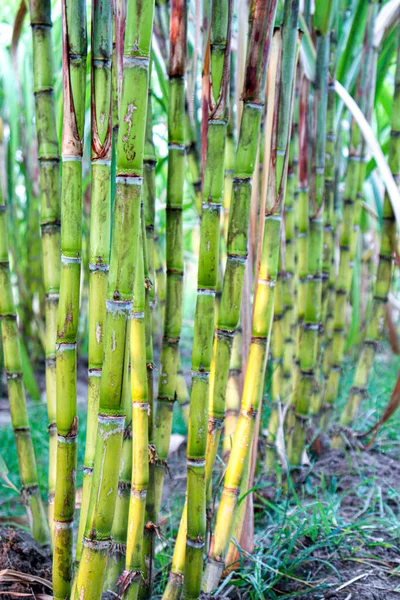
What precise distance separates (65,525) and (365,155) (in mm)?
929

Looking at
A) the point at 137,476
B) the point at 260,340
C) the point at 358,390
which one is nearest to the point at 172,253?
the point at 260,340

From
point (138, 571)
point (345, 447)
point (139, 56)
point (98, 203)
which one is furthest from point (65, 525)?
point (345, 447)

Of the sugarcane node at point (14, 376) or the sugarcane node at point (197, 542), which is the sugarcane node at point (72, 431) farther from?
the sugarcane node at point (14, 376)

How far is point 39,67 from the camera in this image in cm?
69

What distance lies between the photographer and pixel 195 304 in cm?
80

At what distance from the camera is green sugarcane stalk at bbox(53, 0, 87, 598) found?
561mm

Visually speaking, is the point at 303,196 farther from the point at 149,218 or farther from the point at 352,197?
the point at 149,218

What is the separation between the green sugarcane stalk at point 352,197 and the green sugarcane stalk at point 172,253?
1.82 feet

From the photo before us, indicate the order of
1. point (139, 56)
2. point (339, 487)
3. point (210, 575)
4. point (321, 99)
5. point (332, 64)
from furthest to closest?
point (339, 487) < point (332, 64) < point (321, 99) < point (210, 575) < point (139, 56)

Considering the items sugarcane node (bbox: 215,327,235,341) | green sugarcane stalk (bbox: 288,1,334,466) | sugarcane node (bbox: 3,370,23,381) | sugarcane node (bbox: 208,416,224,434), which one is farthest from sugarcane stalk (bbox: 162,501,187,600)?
green sugarcane stalk (bbox: 288,1,334,466)

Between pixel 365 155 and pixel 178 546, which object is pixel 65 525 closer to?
pixel 178 546

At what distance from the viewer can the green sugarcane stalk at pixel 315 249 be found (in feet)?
3.11

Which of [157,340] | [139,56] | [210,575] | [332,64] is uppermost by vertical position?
[332,64]

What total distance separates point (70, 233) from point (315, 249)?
1.87ft
